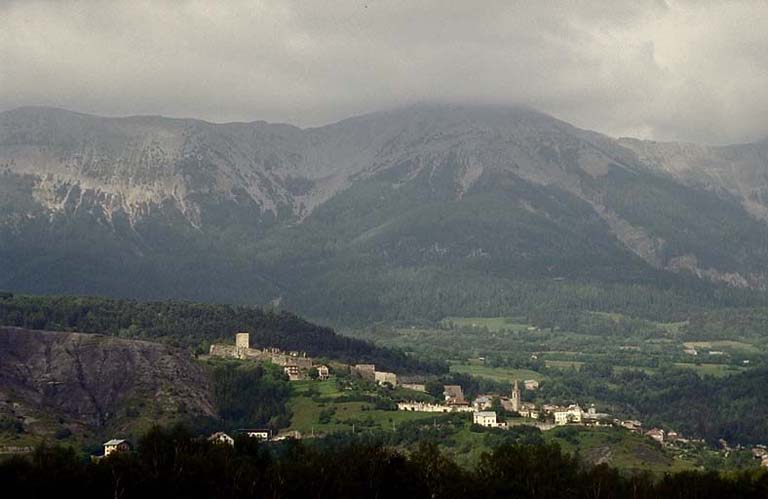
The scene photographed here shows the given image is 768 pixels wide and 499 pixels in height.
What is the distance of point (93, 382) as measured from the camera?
608 ft

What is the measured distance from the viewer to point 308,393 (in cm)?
19012

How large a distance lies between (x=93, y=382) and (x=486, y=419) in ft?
158

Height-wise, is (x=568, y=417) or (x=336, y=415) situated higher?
(x=568, y=417)

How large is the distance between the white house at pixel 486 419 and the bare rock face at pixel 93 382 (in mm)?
31562

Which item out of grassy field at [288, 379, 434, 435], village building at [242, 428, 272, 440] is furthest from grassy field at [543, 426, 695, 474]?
village building at [242, 428, 272, 440]

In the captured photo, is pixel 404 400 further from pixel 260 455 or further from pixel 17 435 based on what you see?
pixel 260 455

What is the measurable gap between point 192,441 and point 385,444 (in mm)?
46677

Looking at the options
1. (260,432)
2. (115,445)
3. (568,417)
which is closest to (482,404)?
(568,417)

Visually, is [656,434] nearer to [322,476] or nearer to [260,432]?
[260,432]

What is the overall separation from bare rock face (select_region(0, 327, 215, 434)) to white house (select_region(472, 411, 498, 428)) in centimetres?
3156

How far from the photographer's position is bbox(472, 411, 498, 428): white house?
172 metres

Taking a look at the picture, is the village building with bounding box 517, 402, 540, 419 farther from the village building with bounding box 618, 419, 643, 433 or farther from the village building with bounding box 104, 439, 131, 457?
the village building with bounding box 104, 439, 131, 457

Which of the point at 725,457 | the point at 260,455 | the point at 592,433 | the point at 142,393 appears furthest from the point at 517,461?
the point at 142,393

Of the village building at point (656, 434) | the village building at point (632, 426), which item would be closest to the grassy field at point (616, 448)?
the village building at point (656, 434)
